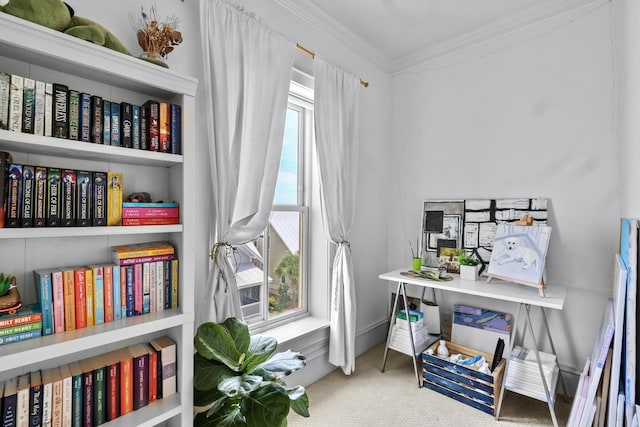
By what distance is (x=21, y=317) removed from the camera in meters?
1.02

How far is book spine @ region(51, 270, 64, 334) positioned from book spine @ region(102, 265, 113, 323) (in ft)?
0.42

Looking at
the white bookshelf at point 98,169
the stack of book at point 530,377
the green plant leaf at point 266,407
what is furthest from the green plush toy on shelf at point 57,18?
the stack of book at point 530,377

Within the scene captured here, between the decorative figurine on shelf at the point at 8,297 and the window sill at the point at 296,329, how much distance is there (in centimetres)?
130

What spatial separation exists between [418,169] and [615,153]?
1273 mm

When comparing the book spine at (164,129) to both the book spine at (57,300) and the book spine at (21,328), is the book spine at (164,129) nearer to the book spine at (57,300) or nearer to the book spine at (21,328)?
the book spine at (57,300)

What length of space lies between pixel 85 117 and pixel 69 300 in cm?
66

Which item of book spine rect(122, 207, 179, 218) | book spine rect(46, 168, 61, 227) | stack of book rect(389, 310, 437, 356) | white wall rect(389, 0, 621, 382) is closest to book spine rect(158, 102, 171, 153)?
book spine rect(122, 207, 179, 218)

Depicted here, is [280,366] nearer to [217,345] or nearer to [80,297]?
[217,345]

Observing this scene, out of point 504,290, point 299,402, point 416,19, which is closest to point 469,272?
point 504,290

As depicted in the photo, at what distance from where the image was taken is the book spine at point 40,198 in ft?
3.40

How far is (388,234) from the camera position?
9.70 ft

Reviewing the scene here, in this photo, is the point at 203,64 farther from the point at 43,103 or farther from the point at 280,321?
the point at 280,321

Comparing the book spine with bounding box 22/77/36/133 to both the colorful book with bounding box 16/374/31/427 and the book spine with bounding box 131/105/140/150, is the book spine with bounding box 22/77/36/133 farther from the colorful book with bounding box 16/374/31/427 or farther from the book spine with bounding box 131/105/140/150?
the colorful book with bounding box 16/374/31/427

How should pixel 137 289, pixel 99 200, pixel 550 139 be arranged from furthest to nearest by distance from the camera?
pixel 550 139
pixel 137 289
pixel 99 200
